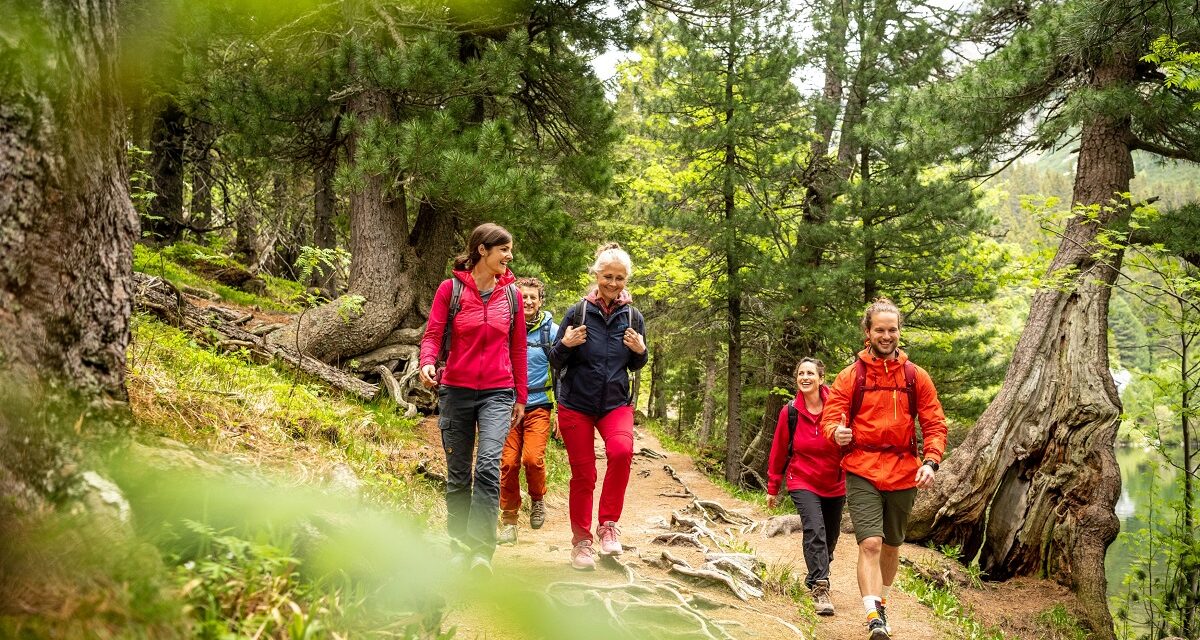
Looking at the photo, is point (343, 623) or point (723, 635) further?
point (723, 635)

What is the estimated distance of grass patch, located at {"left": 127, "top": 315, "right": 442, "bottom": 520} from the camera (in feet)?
12.7

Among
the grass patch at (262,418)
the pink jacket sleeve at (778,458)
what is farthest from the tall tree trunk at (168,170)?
the pink jacket sleeve at (778,458)

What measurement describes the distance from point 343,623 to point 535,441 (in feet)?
12.3

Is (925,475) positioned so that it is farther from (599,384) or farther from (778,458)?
(599,384)

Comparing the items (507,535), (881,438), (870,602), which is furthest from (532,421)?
(870,602)

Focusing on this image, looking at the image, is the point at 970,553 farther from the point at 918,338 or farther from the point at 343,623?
the point at 918,338

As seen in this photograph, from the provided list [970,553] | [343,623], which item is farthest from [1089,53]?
[343,623]

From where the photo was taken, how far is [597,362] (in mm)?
4676

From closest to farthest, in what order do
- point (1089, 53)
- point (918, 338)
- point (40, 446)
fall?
point (40, 446) < point (1089, 53) < point (918, 338)

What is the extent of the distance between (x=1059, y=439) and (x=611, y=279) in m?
7.17

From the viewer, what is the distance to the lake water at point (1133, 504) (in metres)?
8.44

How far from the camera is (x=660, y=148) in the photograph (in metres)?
15.6

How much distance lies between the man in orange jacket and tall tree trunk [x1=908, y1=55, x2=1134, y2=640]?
495cm

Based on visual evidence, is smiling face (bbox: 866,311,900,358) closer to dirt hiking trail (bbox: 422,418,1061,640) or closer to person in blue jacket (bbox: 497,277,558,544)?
dirt hiking trail (bbox: 422,418,1061,640)
